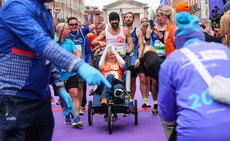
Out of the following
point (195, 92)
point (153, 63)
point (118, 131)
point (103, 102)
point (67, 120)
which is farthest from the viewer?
point (67, 120)

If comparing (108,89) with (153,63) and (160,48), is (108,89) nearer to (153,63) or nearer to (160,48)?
(160,48)

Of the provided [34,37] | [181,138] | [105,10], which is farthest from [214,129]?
[105,10]

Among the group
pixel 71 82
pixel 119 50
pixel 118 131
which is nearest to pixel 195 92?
pixel 118 131

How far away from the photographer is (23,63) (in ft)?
7.07

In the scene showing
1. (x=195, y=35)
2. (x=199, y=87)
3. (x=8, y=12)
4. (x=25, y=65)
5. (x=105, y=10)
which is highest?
(x=105, y=10)

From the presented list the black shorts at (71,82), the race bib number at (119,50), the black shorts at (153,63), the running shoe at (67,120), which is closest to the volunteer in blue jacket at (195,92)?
the black shorts at (153,63)

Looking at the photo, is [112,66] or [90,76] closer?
[90,76]

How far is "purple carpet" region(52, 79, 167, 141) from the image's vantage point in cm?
529

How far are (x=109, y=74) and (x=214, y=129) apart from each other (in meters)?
4.17

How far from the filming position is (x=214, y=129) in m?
1.99

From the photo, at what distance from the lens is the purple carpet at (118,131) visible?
529 centimetres

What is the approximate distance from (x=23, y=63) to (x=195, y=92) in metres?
1.15

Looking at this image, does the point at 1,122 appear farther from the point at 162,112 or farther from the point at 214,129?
the point at 214,129

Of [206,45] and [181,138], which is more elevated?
[206,45]
